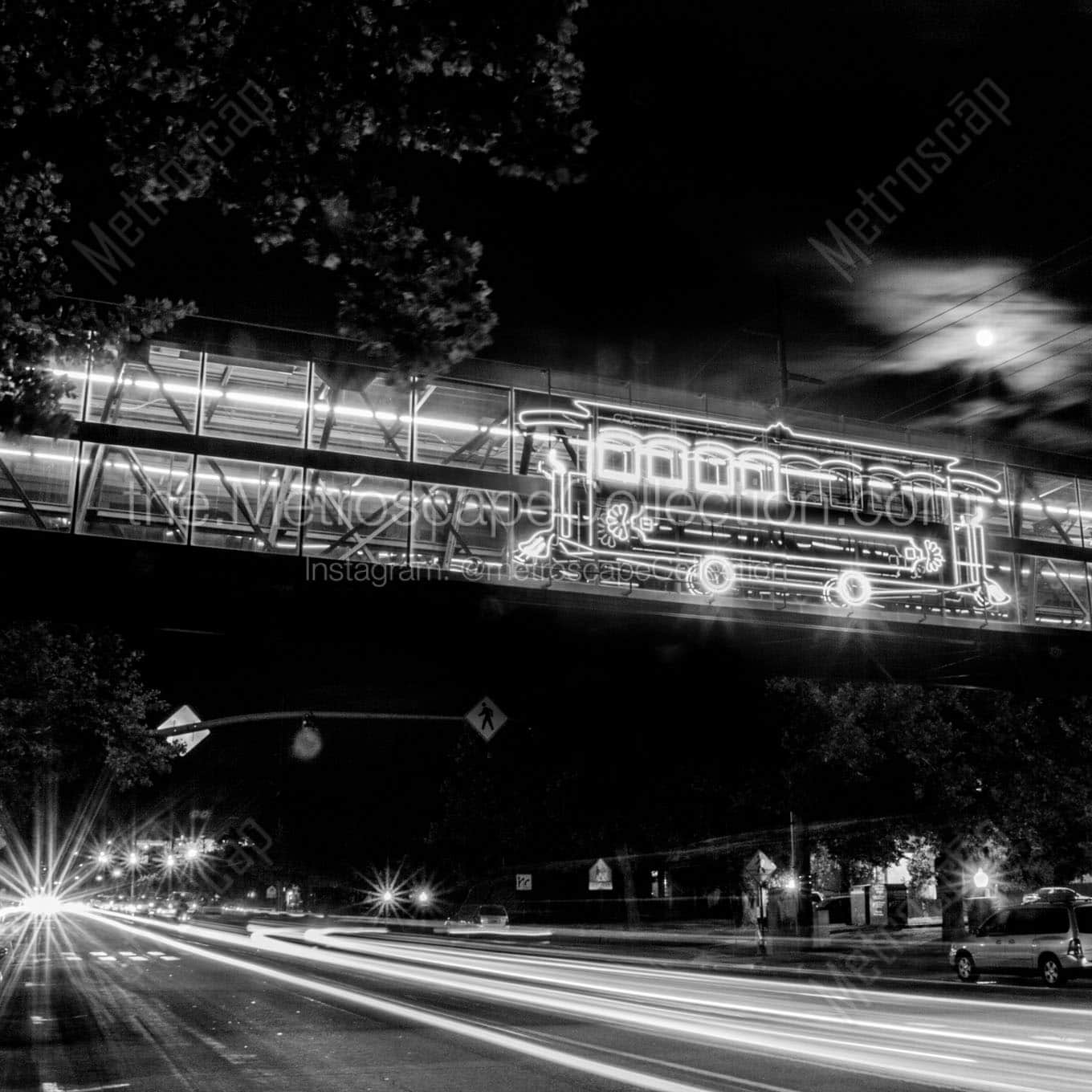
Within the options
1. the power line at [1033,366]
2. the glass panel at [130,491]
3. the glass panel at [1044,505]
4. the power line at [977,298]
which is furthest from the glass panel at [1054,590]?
the glass panel at [130,491]

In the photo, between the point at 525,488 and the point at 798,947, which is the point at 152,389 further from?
the point at 798,947

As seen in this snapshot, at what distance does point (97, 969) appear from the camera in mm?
28156

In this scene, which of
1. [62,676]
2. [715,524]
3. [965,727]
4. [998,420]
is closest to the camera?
[715,524]

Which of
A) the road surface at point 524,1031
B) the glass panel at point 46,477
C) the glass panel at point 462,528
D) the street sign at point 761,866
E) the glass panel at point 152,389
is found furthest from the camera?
the street sign at point 761,866

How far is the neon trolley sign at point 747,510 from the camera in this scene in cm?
2122

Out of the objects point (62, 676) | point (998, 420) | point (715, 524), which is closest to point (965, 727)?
point (998, 420)

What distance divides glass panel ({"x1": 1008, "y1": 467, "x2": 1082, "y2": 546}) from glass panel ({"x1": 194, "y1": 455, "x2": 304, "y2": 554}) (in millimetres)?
15410

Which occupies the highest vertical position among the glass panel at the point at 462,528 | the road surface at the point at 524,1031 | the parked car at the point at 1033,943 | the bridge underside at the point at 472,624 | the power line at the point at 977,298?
the power line at the point at 977,298

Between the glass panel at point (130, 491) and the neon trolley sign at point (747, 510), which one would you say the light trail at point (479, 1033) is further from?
the glass panel at point (130, 491)

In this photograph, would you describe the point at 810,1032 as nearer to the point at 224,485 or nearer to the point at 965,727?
the point at 224,485

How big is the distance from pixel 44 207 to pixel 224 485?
9.63 meters

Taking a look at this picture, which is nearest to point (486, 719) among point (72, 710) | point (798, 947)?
point (72, 710)

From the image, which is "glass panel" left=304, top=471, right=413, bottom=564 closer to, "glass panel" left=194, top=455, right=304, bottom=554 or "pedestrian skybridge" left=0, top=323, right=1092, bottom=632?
"pedestrian skybridge" left=0, top=323, right=1092, bottom=632

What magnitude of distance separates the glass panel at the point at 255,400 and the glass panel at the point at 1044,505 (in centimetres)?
1544
